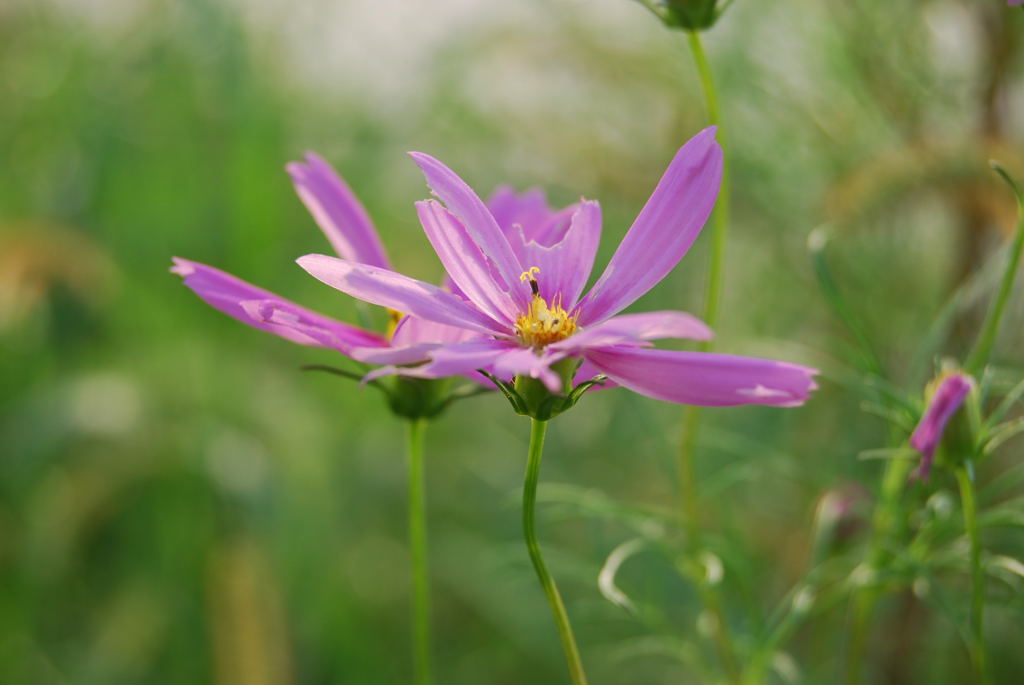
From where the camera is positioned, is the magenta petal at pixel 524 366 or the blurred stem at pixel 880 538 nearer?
the magenta petal at pixel 524 366

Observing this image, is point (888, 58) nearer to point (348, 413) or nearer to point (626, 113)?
Result: point (626, 113)

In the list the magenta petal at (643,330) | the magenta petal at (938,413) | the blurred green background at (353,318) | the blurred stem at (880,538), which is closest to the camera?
the magenta petal at (643,330)

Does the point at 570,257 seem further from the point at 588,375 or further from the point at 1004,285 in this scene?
the point at 1004,285

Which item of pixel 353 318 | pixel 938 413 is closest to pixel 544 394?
pixel 938 413

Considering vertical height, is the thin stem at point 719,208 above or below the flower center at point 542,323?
above

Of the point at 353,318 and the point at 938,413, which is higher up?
the point at 938,413

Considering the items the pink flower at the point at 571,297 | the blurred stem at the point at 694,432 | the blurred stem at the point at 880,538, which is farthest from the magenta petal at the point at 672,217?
the blurred stem at the point at 880,538

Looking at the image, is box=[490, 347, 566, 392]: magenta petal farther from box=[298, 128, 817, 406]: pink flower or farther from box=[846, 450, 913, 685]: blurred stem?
box=[846, 450, 913, 685]: blurred stem

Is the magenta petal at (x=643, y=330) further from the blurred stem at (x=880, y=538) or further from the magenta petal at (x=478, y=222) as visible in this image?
the blurred stem at (x=880, y=538)
